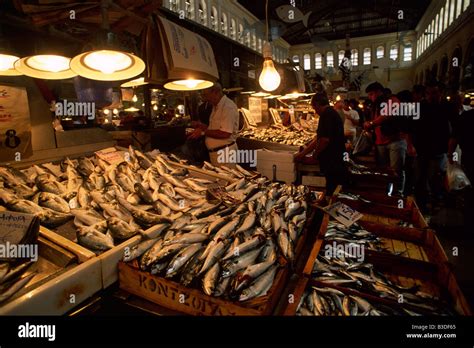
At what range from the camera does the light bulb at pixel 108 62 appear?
8.64 ft

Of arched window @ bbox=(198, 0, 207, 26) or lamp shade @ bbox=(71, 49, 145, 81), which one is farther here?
arched window @ bbox=(198, 0, 207, 26)

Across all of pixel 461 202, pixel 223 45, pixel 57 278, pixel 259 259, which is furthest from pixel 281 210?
pixel 223 45

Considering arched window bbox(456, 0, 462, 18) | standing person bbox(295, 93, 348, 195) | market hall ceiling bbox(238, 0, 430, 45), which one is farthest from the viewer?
arched window bbox(456, 0, 462, 18)

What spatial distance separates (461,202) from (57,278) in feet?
29.3

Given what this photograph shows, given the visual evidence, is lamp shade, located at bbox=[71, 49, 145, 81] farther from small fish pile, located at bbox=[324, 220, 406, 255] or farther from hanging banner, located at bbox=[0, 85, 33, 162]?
small fish pile, located at bbox=[324, 220, 406, 255]

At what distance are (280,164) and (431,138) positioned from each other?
3495 mm

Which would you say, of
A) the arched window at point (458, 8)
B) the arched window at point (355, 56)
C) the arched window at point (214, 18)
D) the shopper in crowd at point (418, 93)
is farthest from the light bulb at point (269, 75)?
the arched window at point (355, 56)

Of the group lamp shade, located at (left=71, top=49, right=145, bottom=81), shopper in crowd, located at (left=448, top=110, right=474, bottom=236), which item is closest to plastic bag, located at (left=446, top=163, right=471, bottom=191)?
shopper in crowd, located at (left=448, top=110, right=474, bottom=236)

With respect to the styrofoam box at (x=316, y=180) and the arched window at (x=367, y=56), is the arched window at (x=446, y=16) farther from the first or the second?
the styrofoam box at (x=316, y=180)

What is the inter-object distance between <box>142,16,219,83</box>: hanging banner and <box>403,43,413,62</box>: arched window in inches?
1821

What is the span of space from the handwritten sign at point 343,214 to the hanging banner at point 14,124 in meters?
4.17

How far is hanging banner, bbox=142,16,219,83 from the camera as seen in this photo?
3322mm

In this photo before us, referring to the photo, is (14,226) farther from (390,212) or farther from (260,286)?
(390,212)

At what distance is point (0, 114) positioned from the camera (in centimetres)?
365
